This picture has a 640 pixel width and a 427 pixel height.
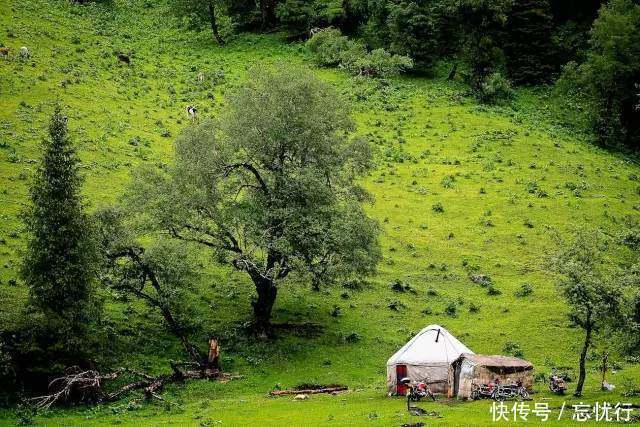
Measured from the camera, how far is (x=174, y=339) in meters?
42.8

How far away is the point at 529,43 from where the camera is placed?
9644 centimetres

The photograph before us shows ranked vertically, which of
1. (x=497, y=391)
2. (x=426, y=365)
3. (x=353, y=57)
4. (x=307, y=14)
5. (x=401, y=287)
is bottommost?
(x=401, y=287)

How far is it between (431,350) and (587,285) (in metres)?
8.87

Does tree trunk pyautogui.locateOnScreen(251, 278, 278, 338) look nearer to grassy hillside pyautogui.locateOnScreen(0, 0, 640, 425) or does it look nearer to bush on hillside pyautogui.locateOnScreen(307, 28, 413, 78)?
grassy hillside pyautogui.locateOnScreen(0, 0, 640, 425)

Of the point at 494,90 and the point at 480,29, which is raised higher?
the point at 480,29

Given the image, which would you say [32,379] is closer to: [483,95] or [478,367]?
[478,367]

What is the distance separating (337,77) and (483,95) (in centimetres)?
1859

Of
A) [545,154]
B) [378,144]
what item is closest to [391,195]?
[378,144]

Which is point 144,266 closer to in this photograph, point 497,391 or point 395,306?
point 395,306

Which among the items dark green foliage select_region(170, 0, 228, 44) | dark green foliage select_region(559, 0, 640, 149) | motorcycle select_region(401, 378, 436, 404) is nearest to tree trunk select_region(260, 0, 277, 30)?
dark green foliage select_region(170, 0, 228, 44)

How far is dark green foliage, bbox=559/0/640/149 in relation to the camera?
3258 inches

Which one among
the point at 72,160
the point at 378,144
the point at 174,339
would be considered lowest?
the point at 174,339

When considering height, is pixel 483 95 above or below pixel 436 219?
above

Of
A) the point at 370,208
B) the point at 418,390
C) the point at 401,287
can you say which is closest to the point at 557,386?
the point at 418,390
